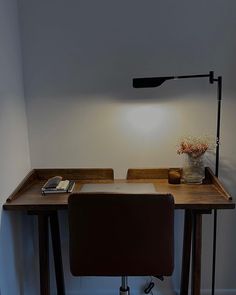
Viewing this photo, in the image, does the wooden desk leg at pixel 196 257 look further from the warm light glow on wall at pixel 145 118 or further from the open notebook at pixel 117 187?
the warm light glow on wall at pixel 145 118

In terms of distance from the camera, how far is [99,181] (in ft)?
6.84

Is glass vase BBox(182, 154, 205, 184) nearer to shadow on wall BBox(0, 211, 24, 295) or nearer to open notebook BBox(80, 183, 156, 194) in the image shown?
open notebook BBox(80, 183, 156, 194)

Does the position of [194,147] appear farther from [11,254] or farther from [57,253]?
[11,254]

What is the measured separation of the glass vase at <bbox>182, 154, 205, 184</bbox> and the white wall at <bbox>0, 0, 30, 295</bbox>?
964 mm

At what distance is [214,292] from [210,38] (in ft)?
5.32

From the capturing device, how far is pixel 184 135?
2.08 metres

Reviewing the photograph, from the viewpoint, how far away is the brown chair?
144 cm

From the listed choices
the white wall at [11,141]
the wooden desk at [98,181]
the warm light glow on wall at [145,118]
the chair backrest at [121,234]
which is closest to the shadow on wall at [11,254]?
the white wall at [11,141]

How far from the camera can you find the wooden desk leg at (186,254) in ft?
6.47

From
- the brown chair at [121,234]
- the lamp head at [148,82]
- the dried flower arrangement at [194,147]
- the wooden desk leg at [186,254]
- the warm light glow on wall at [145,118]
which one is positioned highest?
the lamp head at [148,82]

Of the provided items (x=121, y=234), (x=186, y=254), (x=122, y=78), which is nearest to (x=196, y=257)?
(x=186, y=254)

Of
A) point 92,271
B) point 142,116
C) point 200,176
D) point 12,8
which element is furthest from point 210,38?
point 92,271

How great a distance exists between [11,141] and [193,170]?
104 centimetres

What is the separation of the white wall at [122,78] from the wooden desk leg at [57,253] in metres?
0.38
